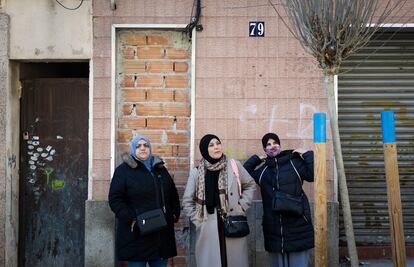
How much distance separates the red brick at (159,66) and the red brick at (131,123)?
62 cm

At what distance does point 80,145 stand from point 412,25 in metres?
4.27


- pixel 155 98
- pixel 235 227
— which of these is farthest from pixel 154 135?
pixel 235 227

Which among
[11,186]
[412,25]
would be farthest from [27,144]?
[412,25]

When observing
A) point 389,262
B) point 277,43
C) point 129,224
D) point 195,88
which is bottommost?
point 389,262

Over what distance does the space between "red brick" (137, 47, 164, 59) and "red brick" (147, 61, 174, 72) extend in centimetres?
7

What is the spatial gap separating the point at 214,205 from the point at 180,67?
6.50 ft

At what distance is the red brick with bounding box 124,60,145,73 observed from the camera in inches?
252

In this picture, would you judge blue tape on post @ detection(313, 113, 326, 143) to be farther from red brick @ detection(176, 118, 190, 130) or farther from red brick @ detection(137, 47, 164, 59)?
red brick @ detection(137, 47, 164, 59)

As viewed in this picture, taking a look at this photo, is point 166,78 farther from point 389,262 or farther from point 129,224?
point 389,262

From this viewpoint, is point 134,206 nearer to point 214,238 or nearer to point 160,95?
point 214,238

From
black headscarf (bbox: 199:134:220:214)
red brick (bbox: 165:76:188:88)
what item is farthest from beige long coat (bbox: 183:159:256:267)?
red brick (bbox: 165:76:188:88)

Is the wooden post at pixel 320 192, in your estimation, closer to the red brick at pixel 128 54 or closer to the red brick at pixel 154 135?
the red brick at pixel 154 135

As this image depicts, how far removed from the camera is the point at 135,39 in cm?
642

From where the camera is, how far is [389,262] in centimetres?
665
